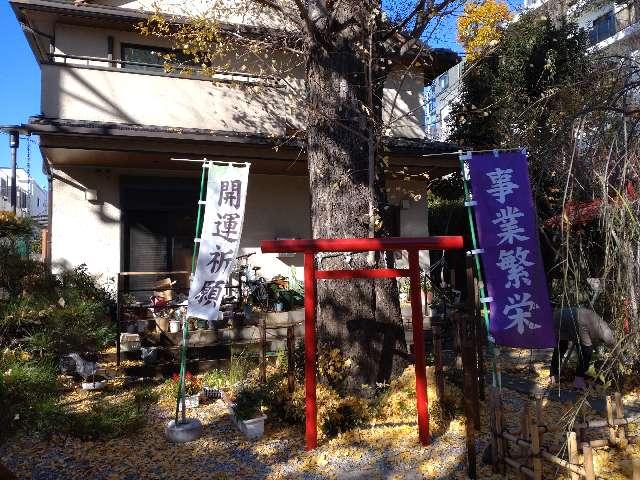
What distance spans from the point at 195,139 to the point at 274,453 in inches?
234

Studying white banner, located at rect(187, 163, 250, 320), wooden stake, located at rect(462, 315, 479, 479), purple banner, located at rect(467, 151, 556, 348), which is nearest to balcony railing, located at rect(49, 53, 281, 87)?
white banner, located at rect(187, 163, 250, 320)

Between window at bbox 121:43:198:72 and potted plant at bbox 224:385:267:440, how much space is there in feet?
25.8

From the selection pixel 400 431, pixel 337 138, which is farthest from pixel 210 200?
pixel 400 431

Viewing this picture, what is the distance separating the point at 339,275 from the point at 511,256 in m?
1.66

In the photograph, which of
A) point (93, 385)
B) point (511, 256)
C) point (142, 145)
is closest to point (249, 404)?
point (93, 385)

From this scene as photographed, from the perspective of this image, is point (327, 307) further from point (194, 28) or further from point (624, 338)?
point (194, 28)

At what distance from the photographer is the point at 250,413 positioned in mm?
5559

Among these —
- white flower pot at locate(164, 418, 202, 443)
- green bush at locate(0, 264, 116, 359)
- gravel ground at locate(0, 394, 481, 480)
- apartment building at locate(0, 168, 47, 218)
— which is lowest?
gravel ground at locate(0, 394, 481, 480)

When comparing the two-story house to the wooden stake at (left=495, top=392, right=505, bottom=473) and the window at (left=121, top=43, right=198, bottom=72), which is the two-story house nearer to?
the window at (left=121, top=43, right=198, bottom=72)

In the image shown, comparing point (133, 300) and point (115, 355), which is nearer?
point (115, 355)

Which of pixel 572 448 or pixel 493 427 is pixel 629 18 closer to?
pixel 493 427

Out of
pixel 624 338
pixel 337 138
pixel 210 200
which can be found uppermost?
pixel 337 138

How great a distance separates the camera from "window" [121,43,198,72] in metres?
10.9

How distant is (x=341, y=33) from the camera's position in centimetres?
687
